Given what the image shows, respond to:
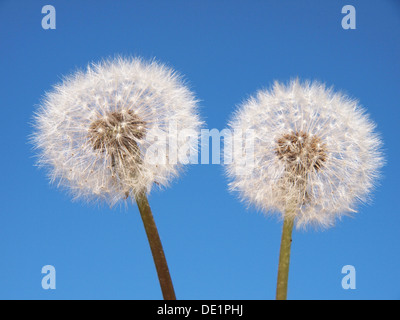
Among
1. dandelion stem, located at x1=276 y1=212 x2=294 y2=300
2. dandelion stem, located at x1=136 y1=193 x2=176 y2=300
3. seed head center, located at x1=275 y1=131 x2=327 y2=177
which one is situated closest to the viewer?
dandelion stem, located at x1=136 y1=193 x2=176 y2=300

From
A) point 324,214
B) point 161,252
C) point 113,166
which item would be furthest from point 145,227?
point 324,214

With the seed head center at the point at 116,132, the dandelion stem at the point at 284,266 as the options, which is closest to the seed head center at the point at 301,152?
the dandelion stem at the point at 284,266

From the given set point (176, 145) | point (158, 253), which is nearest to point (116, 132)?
point (176, 145)

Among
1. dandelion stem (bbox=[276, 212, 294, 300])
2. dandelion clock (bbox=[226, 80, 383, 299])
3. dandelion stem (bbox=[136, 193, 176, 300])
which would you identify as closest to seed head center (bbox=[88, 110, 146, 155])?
dandelion stem (bbox=[136, 193, 176, 300])

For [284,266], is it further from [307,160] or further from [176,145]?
[176,145]

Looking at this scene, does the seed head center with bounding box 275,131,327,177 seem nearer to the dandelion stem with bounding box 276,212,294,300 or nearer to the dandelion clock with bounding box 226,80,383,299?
the dandelion clock with bounding box 226,80,383,299

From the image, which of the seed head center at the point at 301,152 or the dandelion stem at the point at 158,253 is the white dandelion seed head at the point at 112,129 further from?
the seed head center at the point at 301,152
